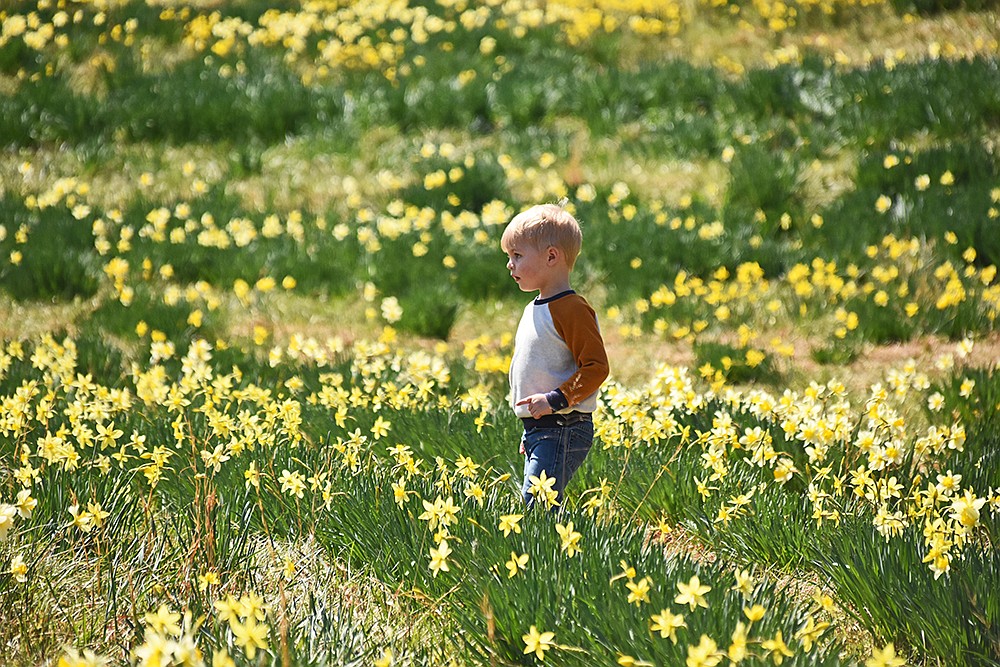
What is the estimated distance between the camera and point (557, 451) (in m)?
2.94

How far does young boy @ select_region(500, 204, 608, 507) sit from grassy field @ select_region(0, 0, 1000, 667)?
236mm

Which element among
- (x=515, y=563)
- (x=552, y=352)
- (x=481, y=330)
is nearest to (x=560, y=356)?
(x=552, y=352)

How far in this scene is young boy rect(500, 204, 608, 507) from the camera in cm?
283

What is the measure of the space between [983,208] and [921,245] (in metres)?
0.45

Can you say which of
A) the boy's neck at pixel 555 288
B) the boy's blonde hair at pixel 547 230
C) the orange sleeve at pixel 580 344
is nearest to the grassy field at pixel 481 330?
the orange sleeve at pixel 580 344

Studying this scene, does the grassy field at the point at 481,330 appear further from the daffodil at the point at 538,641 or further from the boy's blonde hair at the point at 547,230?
the boy's blonde hair at the point at 547,230

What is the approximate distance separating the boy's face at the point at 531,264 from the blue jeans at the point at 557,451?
1.49 feet

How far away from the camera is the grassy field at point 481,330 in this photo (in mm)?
2361

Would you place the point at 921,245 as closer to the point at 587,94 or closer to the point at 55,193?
the point at 587,94

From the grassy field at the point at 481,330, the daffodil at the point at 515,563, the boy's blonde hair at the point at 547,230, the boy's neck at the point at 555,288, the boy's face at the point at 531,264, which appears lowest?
the grassy field at the point at 481,330

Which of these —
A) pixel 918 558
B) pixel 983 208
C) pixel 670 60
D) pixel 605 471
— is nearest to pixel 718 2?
pixel 670 60

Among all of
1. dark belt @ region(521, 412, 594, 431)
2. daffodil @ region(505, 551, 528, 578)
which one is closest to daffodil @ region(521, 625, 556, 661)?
daffodil @ region(505, 551, 528, 578)

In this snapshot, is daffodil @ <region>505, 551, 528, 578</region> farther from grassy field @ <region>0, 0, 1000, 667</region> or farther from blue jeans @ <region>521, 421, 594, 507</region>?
blue jeans @ <region>521, 421, 594, 507</region>

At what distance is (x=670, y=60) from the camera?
932 centimetres
